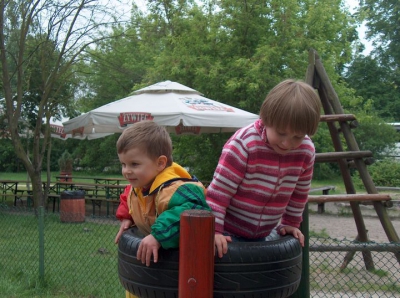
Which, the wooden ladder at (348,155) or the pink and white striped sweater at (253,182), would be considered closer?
the pink and white striped sweater at (253,182)

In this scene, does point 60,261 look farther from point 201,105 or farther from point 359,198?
point 201,105

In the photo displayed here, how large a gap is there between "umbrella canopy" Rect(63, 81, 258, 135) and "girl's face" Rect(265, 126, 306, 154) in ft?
20.7

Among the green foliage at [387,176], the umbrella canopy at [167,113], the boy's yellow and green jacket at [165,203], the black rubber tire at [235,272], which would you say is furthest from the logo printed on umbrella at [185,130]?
the green foliage at [387,176]

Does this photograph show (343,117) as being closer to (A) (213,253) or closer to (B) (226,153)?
(B) (226,153)

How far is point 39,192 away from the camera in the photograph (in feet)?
29.9

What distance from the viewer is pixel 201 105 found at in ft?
29.1

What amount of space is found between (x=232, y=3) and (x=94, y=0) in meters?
4.51

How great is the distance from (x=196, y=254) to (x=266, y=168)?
49cm

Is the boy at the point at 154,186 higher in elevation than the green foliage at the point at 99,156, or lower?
Answer: higher

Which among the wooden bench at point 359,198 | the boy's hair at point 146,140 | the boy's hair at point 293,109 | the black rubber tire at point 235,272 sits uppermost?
the boy's hair at point 293,109

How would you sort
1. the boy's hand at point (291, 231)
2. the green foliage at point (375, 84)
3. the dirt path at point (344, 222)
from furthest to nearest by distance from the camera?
the green foliage at point (375, 84) → the dirt path at point (344, 222) → the boy's hand at point (291, 231)

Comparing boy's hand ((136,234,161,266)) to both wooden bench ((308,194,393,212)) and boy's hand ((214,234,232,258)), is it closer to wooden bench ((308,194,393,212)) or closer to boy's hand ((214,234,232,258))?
boy's hand ((214,234,232,258))

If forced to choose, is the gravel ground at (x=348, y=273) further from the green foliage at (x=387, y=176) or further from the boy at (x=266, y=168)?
the green foliage at (x=387, y=176)

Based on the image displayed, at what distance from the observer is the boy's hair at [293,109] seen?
169 centimetres
